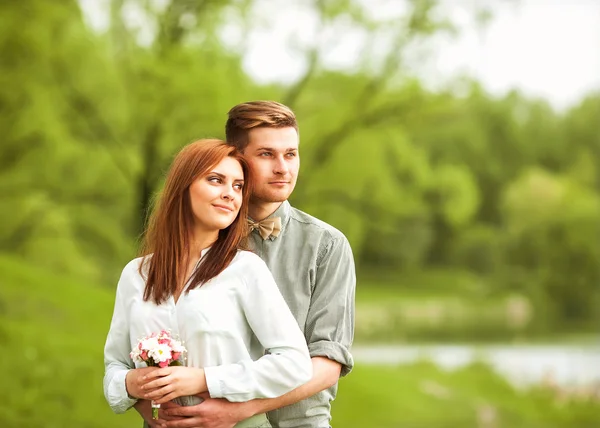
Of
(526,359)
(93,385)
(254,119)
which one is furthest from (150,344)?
(526,359)

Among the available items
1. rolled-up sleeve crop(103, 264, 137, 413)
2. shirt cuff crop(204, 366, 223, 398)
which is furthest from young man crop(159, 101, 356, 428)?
rolled-up sleeve crop(103, 264, 137, 413)

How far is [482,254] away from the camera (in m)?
8.06

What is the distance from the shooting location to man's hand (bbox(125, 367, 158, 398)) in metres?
1.82

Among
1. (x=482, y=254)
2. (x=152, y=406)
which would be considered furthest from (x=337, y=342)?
(x=482, y=254)

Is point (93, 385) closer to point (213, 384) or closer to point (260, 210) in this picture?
point (260, 210)

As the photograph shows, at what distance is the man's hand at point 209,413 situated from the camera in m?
1.82

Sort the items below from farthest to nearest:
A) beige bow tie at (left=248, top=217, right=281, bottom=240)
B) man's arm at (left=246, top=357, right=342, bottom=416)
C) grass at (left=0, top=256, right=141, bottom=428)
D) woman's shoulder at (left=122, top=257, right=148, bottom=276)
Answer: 1. grass at (left=0, top=256, right=141, bottom=428)
2. beige bow tie at (left=248, top=217, right=281, bottom=240)
3. woman's shoulder at (left=122, top=257, right=148, bottom=276)
4. man's arm at (left=246, top=357, right=342, bottom=416)

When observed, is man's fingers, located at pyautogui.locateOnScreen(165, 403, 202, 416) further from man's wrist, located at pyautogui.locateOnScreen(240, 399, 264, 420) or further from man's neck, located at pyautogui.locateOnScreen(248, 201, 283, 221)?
man's neck, located at pyautogui.locateOnScreen(248, 201, 283, 221)

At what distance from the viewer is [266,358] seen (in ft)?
5.99

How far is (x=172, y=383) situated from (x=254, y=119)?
624mm

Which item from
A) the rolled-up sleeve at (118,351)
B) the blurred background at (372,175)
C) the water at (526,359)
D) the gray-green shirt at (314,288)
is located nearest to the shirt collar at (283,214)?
the gray-green shirt at (314,288)

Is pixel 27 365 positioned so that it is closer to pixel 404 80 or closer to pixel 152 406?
pixel 404 80

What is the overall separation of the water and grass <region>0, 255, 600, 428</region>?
0.09 meters

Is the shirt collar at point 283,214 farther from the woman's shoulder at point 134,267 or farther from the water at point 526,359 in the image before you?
the water at point 526,359
